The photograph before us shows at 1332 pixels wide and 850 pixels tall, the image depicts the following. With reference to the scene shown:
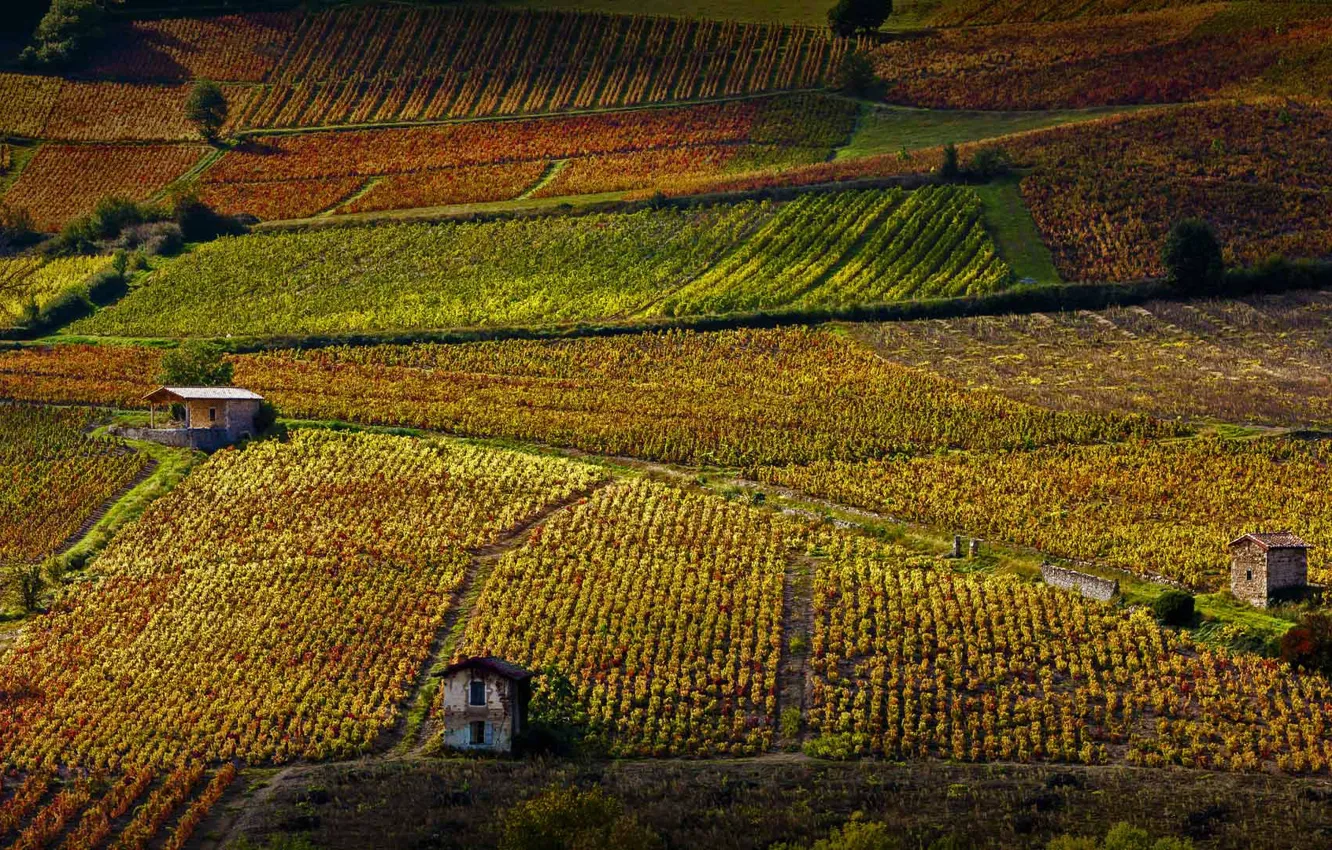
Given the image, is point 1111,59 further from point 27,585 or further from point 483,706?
point 483,706

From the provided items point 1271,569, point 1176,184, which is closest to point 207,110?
point 1176,184

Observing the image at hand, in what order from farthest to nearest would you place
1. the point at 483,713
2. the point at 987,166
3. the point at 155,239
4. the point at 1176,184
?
the point at 155,239, the point at 987,166, the point at 1176,184, the point at 483,713

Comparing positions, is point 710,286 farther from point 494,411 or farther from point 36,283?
point 36,283

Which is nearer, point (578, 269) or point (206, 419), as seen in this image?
point (206, 419)

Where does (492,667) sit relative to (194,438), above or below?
below

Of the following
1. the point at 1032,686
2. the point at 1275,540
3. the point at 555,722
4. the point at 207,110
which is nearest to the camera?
the point at 555,722

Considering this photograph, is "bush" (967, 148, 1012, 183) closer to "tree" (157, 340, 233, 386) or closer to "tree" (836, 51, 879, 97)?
"tree" (836, 51, 879, 97)
